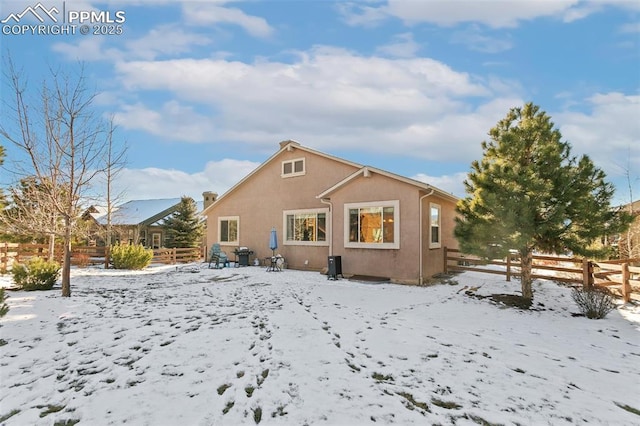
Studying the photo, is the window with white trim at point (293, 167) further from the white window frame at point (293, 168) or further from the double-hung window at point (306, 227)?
the double-hung window at point (306, 227)

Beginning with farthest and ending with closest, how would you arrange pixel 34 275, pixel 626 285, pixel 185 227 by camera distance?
pixel 185 227, pixel 34 275, pixel 626 285

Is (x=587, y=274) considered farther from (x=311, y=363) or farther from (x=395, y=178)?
(x=311, y=363)

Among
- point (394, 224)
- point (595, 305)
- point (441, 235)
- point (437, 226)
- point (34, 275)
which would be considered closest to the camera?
point (595, 305)

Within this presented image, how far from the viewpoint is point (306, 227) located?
1405 centimetres

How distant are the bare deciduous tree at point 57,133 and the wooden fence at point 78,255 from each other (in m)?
4.71

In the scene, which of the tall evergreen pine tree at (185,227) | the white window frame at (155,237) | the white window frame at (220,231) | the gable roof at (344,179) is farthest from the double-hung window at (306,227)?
the white window frame at (155,237)

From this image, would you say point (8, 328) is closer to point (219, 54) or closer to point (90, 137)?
point (90, 137)

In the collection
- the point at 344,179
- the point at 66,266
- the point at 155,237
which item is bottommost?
the point at 66,266

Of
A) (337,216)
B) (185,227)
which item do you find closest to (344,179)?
(337,216)

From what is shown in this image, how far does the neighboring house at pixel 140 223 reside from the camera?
25.5 m

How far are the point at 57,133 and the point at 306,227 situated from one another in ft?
30.0

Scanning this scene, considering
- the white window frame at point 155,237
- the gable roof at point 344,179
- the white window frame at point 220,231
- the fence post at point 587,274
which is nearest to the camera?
the fence post at point 587,274

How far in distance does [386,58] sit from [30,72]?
407 inches

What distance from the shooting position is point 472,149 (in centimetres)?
957
